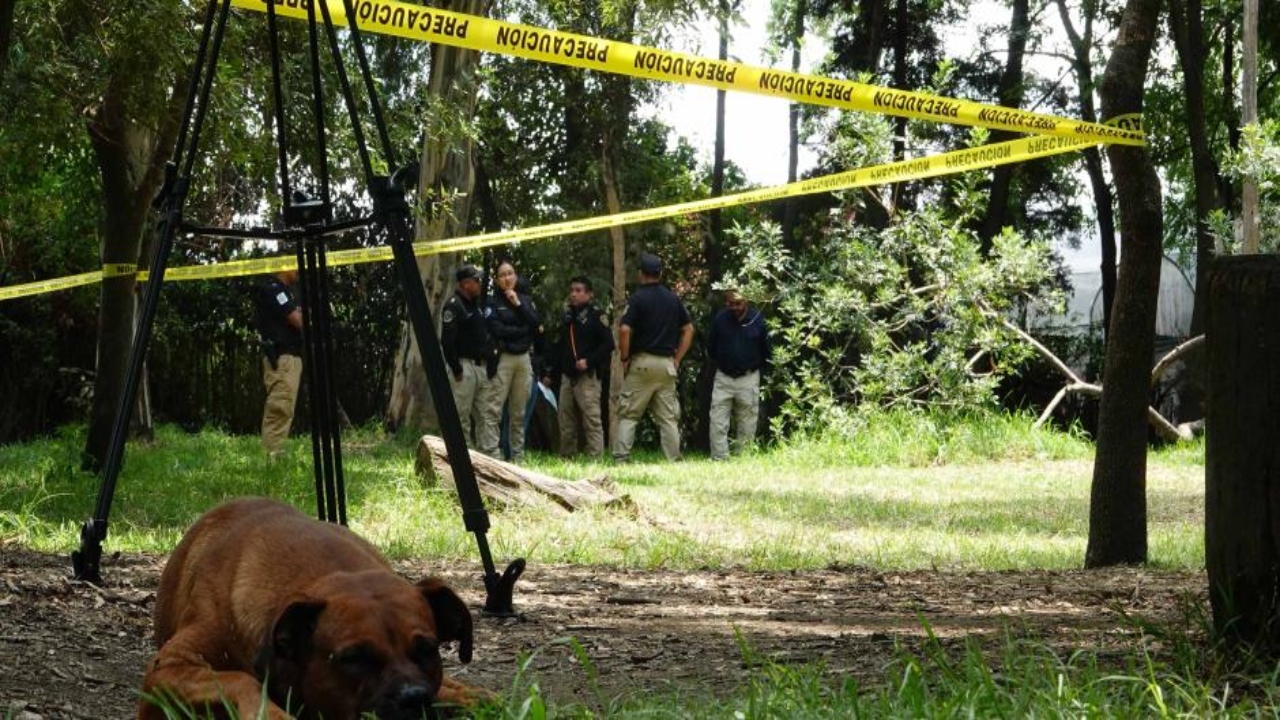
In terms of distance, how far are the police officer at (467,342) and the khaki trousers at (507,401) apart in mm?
101

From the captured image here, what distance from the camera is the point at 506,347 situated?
57.1 feet

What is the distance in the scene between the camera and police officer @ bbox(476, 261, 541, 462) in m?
17.2

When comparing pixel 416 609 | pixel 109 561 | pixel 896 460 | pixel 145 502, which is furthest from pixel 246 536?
pixel 896 460

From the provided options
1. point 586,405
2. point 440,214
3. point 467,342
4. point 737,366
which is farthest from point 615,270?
point 467,342

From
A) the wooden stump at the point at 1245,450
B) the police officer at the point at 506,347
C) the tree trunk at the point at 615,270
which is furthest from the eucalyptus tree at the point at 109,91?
the tree trunk at the point at 615,270

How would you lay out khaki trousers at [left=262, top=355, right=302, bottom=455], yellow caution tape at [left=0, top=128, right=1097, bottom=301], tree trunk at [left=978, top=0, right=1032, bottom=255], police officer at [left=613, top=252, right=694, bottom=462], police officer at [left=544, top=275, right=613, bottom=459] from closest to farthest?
yellow caution tape at [left=0, top=128, right=1097, bottom=301] < khaki trousers at [left=262, top=355, right=302, bottom=455] < police officer at [left=613, top=252, right=694, bottom=462] < police officer at [left=544, top=275, right=613, bottom=459] < tree trunk at [left=978, top=0, right=1032, bottom=255]

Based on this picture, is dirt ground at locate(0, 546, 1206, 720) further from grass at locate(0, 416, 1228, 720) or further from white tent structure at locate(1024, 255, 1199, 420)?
white tent structure at locate(1024, 255, 1199, 420)

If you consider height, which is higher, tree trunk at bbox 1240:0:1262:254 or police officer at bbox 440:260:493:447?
tree trunk at bbox 1240:0:1262:254

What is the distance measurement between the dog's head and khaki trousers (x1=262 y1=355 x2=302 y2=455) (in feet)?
39.5

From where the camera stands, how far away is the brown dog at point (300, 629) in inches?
127

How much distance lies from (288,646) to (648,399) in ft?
50.5

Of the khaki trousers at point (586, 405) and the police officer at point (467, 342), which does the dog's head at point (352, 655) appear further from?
the khaki trousers at point (586, 405)

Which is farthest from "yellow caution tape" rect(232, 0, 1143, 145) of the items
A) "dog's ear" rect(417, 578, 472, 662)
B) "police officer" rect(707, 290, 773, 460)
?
"police officer" rect(707, 290, 773, 460)

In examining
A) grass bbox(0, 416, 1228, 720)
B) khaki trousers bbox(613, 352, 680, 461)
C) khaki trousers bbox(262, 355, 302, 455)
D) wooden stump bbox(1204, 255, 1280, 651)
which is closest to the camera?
grass bbox(0, 416, 1228, 720)
